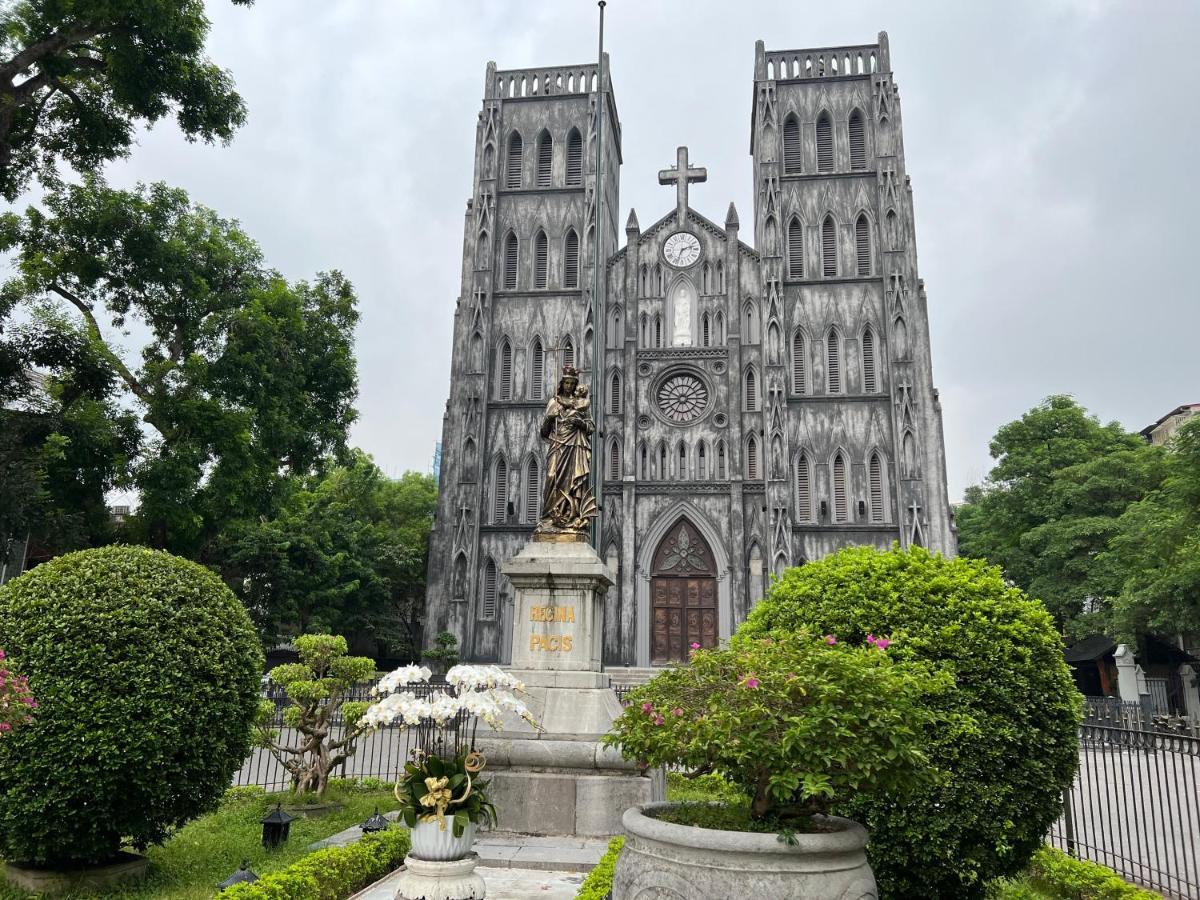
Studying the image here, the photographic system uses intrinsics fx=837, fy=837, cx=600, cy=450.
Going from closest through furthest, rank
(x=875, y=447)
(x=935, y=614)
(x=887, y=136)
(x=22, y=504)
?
(x=935, y=614), (x=22, y=504), (x=875, y=447), (x=887, y=136)

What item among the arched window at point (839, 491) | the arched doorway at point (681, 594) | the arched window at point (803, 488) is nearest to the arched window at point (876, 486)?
the arched window at point (839, 491)

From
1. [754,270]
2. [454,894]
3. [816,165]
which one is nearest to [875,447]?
[754,270]

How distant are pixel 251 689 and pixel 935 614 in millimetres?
5336

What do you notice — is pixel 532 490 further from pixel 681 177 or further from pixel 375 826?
pixel 375 826

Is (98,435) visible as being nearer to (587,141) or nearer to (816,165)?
(587,141)

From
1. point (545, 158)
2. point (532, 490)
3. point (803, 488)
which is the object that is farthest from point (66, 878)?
point (545, 158)

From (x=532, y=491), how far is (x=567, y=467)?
1948cm

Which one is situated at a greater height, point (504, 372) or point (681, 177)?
point (681, 177)

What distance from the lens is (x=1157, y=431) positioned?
5112 cm

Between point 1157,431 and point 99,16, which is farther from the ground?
point 1157,431

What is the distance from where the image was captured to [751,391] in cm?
2936

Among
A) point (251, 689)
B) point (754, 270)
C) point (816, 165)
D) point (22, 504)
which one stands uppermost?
point (816, 165)

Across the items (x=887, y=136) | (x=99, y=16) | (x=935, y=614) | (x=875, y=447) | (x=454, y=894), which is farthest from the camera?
(x=887, y=136)

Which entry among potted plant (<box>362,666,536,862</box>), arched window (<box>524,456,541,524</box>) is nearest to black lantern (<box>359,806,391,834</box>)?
potted plant (<box>362,666,536,862</box>)
